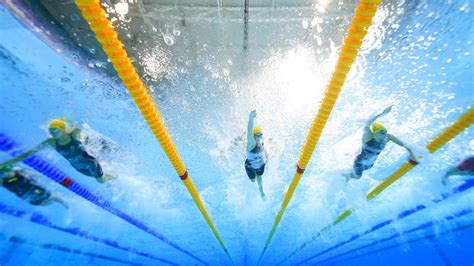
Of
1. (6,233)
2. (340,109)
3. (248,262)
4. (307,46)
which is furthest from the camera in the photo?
(248,262)

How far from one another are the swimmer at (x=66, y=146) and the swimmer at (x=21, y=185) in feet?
1.04

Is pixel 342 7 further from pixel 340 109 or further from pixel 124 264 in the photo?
pixel 124 264

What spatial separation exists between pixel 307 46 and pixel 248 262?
1607 cm

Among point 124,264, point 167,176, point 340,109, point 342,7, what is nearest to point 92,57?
point 167,176

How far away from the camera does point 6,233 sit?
8.17 m

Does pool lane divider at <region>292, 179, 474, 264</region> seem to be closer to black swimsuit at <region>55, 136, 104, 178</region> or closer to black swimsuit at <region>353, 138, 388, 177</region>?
black swimsuit at <region>353, 138, 388, 177</region>

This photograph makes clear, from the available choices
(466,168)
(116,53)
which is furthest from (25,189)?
(466,168)

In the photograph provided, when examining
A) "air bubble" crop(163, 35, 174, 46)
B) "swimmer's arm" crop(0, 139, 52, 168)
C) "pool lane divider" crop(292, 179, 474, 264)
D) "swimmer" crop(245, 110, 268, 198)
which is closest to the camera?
"swimmer's arm" crop(0, 139, 52, 168)

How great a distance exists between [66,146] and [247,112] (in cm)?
368

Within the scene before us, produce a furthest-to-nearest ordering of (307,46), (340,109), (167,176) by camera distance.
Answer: (167,176), (340,109), (307,46)

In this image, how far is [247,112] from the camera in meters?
5.95

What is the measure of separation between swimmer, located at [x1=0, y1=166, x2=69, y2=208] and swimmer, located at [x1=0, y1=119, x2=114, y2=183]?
12.5 inches

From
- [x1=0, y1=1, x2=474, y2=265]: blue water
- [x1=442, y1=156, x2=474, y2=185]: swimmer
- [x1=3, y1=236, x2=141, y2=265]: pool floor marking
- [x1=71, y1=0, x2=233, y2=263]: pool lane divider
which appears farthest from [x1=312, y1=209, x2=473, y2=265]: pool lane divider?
[x1=3, y1=236, x2=141, y2=265]: pool floor marking

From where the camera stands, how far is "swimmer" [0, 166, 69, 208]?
3975mm
